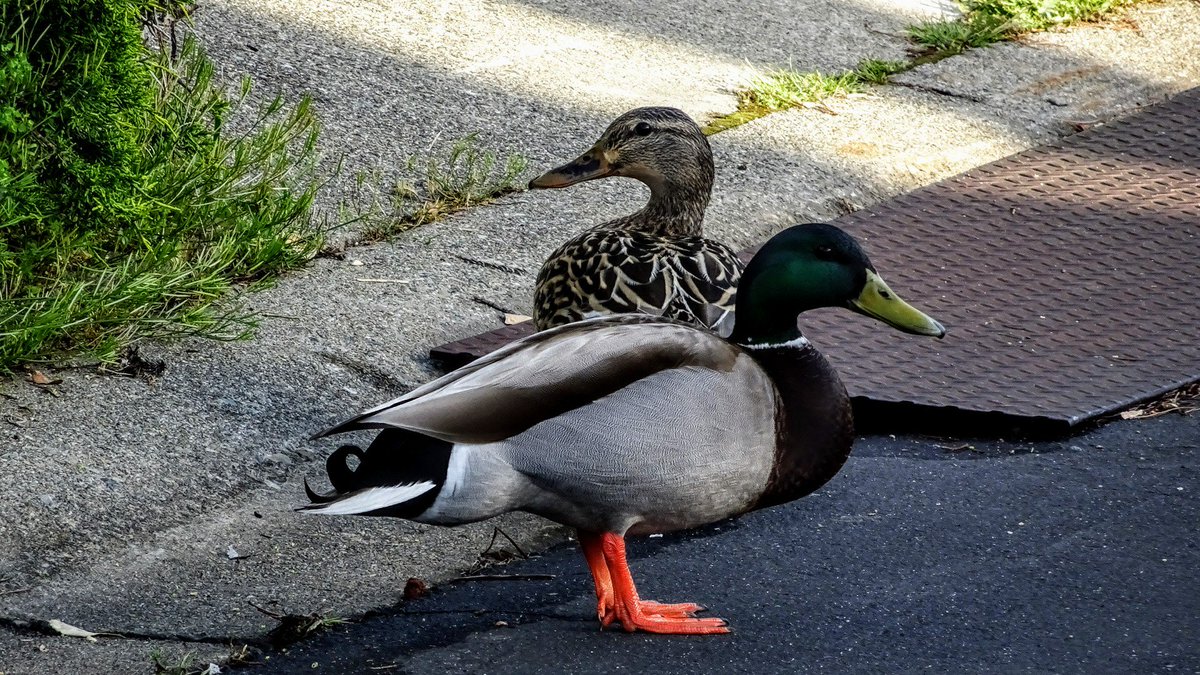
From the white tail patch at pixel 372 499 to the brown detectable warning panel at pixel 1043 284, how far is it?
120cm

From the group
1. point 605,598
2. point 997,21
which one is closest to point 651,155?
point 605,598

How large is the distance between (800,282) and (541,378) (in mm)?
660

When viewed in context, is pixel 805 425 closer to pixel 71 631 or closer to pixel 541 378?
pixel 541 378

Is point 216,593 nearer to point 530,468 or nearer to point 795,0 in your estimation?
point 530,468

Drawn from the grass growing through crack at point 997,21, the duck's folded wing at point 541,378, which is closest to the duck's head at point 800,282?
the duck's folded wing at point 541,378

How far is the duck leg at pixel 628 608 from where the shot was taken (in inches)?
134

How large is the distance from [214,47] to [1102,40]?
3769 millimetres

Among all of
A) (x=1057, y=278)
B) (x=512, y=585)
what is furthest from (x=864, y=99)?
(x=512, y=585)

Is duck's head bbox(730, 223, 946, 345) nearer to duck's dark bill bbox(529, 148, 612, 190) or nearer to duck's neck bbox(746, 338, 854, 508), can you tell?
duck's neck bbox(746, 338, 854, 508)

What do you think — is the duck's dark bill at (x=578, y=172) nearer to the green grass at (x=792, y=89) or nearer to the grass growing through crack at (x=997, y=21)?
the green grass at (x=792, y=89)

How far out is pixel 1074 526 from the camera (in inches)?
152

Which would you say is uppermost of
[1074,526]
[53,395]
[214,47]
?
[214,47]

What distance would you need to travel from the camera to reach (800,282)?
3.58 m

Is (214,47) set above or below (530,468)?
above
